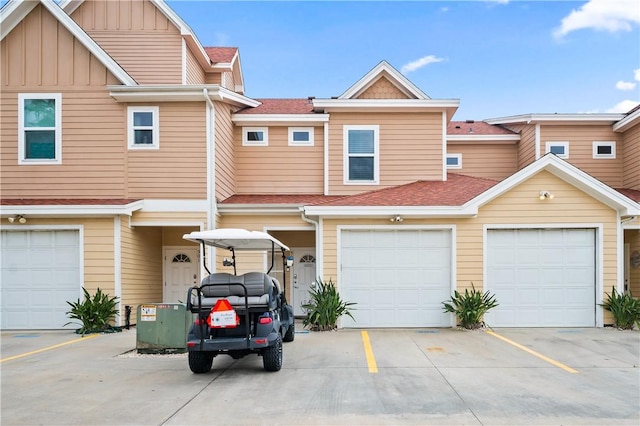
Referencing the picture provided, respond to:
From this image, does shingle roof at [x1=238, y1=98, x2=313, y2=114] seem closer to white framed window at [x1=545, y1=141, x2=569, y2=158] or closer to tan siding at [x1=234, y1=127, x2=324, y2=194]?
tan siding at [x1=234, y1=127, x2=324, y2=194]

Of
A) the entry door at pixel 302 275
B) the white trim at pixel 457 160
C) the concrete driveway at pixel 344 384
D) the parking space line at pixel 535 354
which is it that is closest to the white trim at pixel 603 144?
the white trim at pixel 457 160

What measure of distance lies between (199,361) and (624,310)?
9.83m

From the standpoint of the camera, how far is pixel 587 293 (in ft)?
41.7

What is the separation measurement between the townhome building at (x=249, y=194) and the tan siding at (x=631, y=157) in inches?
6.4

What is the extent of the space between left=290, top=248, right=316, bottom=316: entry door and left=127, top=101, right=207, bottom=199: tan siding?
394cm

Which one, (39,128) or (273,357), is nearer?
(273,357)

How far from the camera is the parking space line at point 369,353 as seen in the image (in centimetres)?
815

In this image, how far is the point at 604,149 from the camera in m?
17.3

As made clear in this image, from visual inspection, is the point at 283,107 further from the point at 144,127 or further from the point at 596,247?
the point at 596,247

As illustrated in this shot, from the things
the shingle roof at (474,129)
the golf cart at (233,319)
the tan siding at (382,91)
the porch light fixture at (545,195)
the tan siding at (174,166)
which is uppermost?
the tan siding at (382,91)

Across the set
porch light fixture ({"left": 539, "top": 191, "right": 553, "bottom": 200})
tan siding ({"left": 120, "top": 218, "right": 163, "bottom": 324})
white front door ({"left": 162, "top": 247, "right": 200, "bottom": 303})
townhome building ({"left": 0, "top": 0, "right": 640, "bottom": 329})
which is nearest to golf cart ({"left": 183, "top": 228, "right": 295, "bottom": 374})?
townhome building ({"left": 0, "top": 0, "right": 640, "bottom": 329})

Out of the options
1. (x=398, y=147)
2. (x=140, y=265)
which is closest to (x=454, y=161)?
(x=398, y=147)

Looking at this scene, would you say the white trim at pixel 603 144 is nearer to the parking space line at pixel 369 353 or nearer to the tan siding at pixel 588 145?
the tan siding at pixel 588 145

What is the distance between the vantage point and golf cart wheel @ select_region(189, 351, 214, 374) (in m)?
7.66
